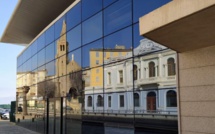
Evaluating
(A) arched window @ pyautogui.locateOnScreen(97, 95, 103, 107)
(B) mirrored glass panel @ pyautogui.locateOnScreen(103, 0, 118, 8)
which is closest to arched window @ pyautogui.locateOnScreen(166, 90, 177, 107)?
(A) arched window @ pyautogui.locateOnScreen(97, 95, 103, 107)

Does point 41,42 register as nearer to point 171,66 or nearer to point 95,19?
point 95,19

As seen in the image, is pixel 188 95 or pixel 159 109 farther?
pixel 159 109

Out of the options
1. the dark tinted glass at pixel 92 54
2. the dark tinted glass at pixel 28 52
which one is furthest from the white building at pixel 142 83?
the dark tinted glass at pixel 28 52

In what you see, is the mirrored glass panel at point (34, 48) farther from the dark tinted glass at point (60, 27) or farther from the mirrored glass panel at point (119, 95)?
the mirrored glass panel at point (119, 95)

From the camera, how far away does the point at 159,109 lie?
11.1m

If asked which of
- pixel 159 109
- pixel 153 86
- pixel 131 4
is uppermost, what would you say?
pixel 131 4

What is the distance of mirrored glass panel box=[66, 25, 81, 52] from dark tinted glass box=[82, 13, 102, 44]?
73 cm

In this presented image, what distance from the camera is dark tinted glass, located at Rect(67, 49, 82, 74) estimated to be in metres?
18.1

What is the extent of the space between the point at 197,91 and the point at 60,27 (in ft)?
45.4

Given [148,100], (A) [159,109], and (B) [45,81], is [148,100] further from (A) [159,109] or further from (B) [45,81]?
(B) [45,81]

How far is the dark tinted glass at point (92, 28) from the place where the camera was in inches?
617

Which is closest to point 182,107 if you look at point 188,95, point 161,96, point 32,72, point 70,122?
point 188,95

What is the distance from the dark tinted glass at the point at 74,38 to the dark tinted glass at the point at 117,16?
355cm

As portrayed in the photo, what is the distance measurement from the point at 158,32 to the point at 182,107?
2.94 meters
